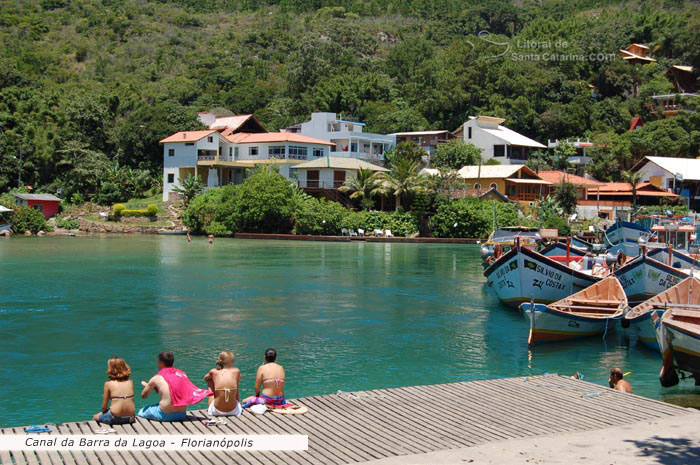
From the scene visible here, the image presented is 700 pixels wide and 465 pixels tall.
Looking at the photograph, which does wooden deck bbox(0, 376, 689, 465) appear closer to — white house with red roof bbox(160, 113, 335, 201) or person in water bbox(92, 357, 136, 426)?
person in water bbox(92, 357, 136, 426)

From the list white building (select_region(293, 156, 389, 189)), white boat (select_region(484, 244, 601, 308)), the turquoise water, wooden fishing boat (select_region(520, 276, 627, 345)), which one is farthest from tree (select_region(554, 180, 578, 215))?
wooden fishing boat (select_region(520, 276, 627, 345))

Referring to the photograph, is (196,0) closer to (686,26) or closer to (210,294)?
(686,26)

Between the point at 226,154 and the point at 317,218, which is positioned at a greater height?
the point at 226,154

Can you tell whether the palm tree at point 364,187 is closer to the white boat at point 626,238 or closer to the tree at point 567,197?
the tree at point 567,197

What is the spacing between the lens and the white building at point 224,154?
78.7 m

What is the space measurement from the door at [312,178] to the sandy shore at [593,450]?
65787 millimetres

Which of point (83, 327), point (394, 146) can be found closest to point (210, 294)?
point (83, 327)

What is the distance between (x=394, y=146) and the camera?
86188 mm

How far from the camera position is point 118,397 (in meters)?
11.0

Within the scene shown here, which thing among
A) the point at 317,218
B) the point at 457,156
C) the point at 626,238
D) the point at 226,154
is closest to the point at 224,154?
the point at 226,154

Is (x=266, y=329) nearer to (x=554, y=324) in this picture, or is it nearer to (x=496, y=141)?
(x=554, y=324)

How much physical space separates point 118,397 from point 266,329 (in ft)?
45.5

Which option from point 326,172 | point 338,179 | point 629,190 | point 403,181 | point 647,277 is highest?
point 326,172

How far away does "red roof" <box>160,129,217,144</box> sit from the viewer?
7838 centimetres
